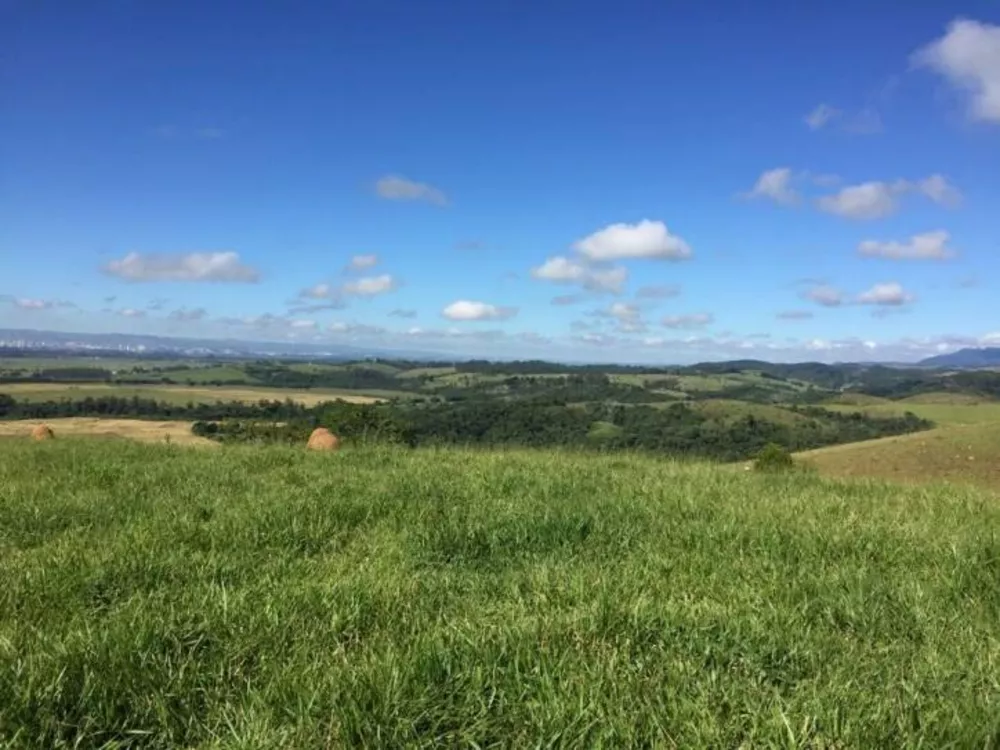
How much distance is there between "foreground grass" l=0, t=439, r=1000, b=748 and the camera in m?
3.08

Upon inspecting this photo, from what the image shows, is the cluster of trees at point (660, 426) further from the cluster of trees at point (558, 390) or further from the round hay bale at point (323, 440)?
the round hay bale at point (323, 440)

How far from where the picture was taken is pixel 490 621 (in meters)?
4.21

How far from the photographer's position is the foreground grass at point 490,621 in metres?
3.08

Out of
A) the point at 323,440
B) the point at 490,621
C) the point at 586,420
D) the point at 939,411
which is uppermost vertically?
the point at 490,621

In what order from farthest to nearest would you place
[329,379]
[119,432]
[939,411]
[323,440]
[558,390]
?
[329,379] → [558,390] → [939,411] → [119,432] → [323,440]

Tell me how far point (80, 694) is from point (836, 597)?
449 centimetres

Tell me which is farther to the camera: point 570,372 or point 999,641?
point 570,372

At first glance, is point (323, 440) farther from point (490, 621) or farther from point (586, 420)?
point (586, 420)

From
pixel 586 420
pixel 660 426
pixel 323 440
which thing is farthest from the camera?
pixel 660 426

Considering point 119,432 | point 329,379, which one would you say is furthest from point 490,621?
point 329,379

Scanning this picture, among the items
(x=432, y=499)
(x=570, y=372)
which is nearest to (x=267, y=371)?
(x=570, y=372)

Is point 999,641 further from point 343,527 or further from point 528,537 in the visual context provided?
point 343,527

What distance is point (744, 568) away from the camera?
5605 mm

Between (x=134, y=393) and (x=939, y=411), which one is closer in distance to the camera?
(x=939, y=411)
